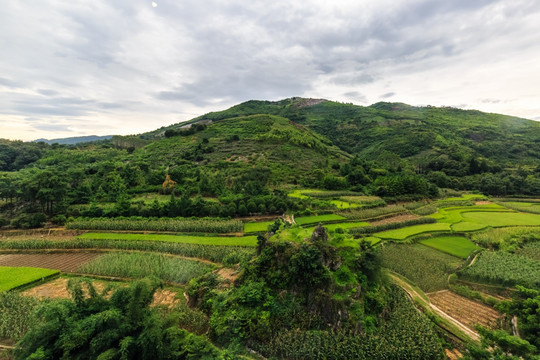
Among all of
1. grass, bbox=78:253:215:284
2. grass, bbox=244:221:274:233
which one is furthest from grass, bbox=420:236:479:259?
grass, bbox=78:253:215:284

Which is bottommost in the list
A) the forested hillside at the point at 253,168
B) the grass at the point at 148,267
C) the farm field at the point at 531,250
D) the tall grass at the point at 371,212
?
the grass at the point at 148,267

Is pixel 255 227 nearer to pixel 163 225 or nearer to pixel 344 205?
pixel 163 225

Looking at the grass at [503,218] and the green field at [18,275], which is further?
the grass at [503,218]

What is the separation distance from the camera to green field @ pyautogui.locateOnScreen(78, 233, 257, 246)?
85.6ft

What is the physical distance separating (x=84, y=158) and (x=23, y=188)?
3476 cm

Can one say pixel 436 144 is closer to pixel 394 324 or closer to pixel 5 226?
pixel 394 324

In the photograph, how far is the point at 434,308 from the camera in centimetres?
1680

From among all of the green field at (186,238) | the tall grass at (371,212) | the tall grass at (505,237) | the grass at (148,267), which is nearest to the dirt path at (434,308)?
the green field at (186,238)

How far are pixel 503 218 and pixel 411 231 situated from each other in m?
19.5

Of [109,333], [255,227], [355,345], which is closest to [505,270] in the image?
[355,345]

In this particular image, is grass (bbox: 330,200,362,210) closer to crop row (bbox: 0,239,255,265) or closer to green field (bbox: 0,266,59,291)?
crop row (bbox: 0,239,255,265)

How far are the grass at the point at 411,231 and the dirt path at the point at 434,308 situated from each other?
32.5 ft

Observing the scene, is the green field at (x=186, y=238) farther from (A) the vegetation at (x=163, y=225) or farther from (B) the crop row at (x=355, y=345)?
(B) the crop row at (x=355, y=345)

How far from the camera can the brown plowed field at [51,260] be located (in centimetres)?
2283
